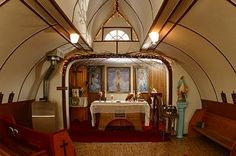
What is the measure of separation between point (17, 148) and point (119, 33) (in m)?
6.17

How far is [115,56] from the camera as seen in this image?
9.46 meters

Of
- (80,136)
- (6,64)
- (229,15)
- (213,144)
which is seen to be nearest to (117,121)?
(80,136)

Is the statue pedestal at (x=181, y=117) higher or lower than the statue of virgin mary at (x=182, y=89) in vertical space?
lower

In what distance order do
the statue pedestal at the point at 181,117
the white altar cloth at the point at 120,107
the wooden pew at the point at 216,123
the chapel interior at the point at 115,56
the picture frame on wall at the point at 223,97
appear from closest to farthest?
the chapel interior at the point at 115,56
the wooden pew at the point at 216,123
the picture frame on wall at the point at 223,97
the statue pedestal at the point at 181,117
the white altar cloth at the point at 120,107

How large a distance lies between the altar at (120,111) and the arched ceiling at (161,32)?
7.24 ft

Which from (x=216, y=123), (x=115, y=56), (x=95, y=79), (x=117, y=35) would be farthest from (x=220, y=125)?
(x=95, y=79)

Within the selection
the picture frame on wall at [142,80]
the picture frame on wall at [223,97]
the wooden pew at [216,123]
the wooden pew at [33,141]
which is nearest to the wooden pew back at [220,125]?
the wooden pew at [216,123]

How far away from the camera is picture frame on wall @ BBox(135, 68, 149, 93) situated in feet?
44.8

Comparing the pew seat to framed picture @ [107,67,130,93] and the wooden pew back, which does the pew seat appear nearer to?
the wooden pew back

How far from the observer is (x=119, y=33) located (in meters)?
10.0

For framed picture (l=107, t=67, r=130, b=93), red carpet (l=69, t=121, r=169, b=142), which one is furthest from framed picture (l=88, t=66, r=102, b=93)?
red carpet (l=69, t=121, r=169, b=142)

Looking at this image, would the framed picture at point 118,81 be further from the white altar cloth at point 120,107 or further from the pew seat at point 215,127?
the pew seat at point 215,127

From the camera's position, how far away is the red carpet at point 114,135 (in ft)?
27.9

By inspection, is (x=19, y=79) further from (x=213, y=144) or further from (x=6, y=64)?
(x=213, y=144)
